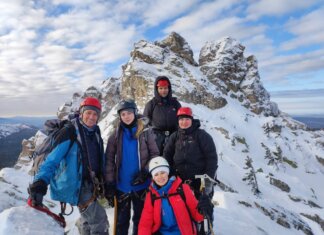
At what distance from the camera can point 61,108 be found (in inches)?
3541

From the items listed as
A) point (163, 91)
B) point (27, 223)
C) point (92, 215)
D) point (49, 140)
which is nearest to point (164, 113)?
point (163, 91)

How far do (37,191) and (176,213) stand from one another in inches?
106

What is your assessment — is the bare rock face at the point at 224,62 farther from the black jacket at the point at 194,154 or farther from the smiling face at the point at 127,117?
the smiling face at the point at 127,117

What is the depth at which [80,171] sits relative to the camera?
6.07 metres

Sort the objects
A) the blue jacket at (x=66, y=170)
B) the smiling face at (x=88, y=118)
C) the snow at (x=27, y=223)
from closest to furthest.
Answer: the snow at (x=27, y=223), the blue jacket at (x=66, y=170), the smiling face at (x=88, y=118)

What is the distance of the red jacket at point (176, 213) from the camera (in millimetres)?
6242

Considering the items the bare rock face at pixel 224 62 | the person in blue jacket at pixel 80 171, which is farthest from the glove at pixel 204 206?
the bare rock face at pixel 224 62

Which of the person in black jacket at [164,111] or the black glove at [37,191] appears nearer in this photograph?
the black glove at [37,191]

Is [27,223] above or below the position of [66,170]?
below

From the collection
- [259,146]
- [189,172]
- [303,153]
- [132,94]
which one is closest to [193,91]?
[132,94]

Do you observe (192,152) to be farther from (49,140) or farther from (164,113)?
(49,140)

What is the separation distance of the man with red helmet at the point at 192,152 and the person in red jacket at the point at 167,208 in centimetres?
92

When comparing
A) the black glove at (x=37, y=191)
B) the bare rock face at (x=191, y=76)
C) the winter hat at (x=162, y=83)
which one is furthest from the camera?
the bare rock face at (x=191, y=76)

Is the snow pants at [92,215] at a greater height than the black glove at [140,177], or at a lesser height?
lesser
